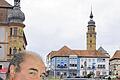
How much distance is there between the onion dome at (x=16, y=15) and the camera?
258ft

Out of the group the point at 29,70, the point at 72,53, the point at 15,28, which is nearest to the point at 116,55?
the point at 72,53

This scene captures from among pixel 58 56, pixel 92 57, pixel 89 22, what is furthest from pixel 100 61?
pixel 89 22

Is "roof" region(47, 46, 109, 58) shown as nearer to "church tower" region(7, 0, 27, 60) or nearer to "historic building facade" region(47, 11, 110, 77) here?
"historic building facade" region(47, 11, 110, 77)

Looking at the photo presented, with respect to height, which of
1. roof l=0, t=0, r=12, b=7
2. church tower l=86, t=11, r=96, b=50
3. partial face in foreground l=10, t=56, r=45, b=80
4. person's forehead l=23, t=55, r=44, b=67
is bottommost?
partial face in foreground l=10, t=56, r=45, b=80

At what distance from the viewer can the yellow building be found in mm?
77062

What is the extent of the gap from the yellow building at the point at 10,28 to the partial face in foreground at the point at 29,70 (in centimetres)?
7275

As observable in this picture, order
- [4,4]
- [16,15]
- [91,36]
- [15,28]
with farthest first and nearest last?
Answer: 1. [91,36]
2. [16,15]
3. [4,4]
4. [15,28]

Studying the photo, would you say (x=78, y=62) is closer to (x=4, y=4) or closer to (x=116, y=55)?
(x=116, y=55)

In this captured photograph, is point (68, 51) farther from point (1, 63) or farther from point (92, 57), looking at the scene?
point (1, 63)

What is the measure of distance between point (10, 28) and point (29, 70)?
75.4 metres

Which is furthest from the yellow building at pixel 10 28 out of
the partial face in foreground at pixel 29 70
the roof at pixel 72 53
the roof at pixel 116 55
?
the roof at pixel 116 55

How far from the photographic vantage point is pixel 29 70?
3.17 meters

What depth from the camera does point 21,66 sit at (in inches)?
125

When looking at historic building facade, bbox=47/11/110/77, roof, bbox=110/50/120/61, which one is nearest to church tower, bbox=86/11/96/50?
roof, bbox=110/50/120/61
